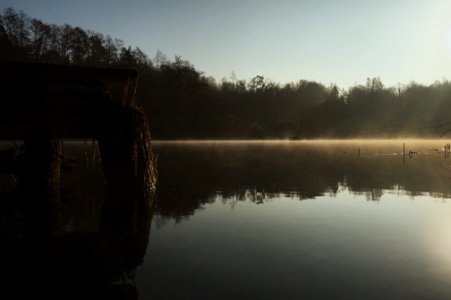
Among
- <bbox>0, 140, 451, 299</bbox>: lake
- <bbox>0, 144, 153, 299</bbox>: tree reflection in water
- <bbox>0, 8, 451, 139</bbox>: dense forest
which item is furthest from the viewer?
<bbox>0, 8, 451, 139</bbox>: dense forest

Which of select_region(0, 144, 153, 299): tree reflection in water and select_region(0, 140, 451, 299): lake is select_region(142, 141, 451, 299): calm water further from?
select_region(0, 144, 153, 299): tree reflection in water

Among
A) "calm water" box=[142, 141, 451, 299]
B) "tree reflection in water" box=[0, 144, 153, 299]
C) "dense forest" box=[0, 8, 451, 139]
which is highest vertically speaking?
"dense forest" box=[0, 8, 451, 139]

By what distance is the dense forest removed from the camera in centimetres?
8300

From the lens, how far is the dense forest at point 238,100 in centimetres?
8300

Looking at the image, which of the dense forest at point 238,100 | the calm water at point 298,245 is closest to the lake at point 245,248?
the calm water at point 298,245

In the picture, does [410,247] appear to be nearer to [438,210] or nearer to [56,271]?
[438,210]

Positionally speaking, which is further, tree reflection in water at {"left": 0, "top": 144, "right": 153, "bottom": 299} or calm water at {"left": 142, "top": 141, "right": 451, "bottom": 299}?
calm water at {"left": 142, "top": 141, "right": 451, "bottom": 299}

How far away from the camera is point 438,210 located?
1120 centimetres

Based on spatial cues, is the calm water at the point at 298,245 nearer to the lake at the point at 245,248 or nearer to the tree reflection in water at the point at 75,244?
the lake at the point at 245,248

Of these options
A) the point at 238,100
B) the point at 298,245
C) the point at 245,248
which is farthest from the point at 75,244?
the point at 238,100

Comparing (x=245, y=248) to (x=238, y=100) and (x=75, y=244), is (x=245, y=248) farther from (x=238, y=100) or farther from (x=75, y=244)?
(x=238, y=100)

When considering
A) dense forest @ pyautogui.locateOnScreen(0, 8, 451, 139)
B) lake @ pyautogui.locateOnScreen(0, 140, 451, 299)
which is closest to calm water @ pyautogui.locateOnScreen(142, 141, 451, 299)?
lake @ pyautogui.locateOnScreen(0, 140, 451, 299)

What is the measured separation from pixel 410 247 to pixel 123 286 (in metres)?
5.02

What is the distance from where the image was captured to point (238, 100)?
356ft
